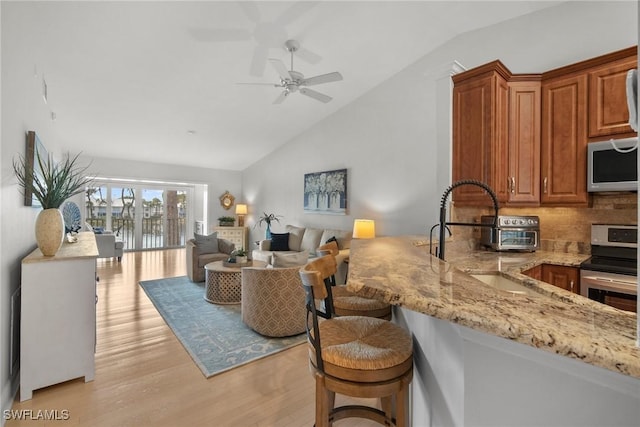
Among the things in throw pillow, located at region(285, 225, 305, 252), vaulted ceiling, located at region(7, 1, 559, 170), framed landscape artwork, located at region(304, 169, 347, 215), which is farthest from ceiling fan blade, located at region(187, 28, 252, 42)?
throw pillow, located at region(285, 225, 305, 252)

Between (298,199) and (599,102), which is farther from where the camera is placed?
(298,199)

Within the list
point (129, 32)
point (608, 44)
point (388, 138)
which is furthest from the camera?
point (388, 138)

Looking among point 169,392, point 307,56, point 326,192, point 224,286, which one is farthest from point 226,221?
point 169,392

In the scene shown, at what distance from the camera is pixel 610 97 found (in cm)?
219

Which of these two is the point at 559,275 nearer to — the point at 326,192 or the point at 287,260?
the point at 287,260

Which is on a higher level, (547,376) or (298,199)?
(298,199)

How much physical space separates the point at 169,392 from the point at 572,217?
3597 millimetres

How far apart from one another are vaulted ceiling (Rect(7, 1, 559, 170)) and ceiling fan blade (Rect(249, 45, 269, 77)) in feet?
0.04

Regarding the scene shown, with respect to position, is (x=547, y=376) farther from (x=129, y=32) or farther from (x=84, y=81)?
(x=84, y=81)

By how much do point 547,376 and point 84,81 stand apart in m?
4.94

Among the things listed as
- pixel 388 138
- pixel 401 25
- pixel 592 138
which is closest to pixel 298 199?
pixel 388 138

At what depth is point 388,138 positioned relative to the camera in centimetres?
437

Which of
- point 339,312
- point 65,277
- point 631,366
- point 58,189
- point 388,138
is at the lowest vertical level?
point 339,312

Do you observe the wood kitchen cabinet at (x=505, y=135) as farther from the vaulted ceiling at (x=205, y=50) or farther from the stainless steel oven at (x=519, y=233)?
the vaulted ceiling at (x=205, y=50)
